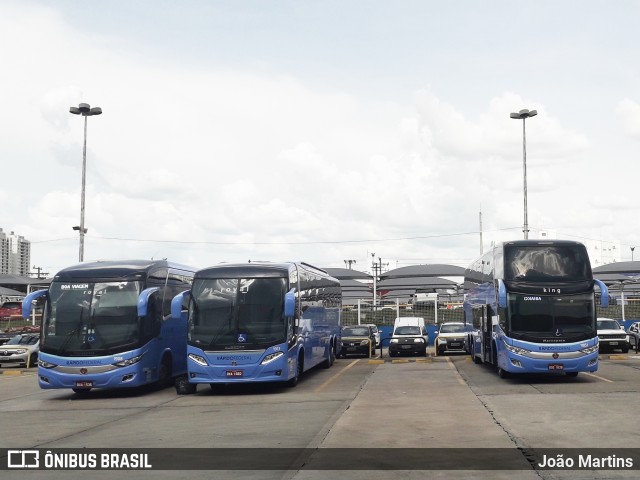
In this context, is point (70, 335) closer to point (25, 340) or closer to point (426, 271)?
point (25, 340)

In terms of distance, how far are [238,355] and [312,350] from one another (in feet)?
18.4

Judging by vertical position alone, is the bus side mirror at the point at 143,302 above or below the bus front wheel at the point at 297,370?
above

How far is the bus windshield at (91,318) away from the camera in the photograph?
20.9 meters

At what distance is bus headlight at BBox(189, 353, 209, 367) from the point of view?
68.5 feet

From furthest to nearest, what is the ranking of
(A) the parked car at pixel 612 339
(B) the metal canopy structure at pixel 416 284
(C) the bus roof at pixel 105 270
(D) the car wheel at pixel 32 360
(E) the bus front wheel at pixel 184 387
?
(B) the metal canopy structure at pixel 416 284 → (A) the parked car at pixel 612 339 → (D) the car wheel at pixel 32 360 → (E) the bus front wheel at pixel 184 387 → (C) the bus roof at pixel 105 270

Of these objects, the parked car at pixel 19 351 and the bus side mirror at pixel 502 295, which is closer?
the bus side mirror at pixel 502 295

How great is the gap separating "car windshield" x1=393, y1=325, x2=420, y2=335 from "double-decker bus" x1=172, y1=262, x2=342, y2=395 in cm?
1764

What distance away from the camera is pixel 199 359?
68.8 ft

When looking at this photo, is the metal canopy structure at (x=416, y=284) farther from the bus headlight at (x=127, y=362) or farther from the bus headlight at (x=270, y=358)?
the bus headlight at (x=127, y=362)

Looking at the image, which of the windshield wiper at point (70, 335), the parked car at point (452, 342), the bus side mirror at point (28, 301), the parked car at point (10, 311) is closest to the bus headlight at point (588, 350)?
the windshield wiper at point (70, 335)

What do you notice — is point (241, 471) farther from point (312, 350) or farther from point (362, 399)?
point (312, 350)

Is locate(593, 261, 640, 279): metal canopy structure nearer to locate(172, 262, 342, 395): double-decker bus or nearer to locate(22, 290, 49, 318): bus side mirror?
locate(172, 262, 342, 395): double-decker bus

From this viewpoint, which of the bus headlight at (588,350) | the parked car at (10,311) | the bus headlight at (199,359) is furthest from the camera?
the parked car at (10,311)

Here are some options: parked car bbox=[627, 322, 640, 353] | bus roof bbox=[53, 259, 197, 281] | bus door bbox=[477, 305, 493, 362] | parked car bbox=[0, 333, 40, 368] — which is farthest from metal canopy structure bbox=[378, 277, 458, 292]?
bus roof bbox=[53, 259, 197, 281]
